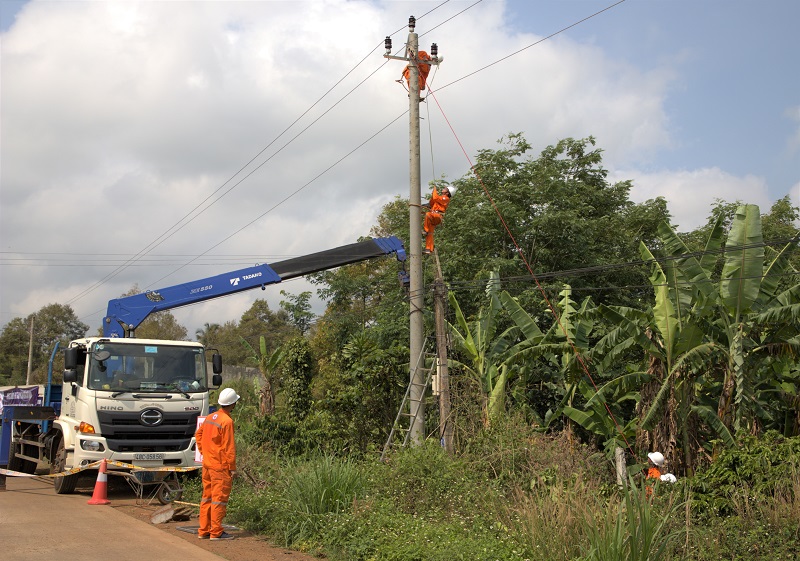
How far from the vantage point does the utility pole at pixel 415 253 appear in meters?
13.6

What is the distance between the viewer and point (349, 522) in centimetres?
877

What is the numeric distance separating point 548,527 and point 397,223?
22.2m

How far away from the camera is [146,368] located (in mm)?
13156

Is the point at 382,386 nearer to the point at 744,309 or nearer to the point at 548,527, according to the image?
the point at 744,309

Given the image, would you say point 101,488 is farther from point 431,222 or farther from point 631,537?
point 631,537

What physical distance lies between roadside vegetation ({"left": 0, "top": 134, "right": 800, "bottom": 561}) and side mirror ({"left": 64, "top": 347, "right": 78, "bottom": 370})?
2860 mm

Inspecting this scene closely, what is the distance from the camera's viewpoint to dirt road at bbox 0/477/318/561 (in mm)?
8211

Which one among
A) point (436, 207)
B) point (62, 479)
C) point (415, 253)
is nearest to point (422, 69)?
point (436, 207)

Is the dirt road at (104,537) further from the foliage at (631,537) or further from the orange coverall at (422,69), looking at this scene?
the orange coverall at (422,69)

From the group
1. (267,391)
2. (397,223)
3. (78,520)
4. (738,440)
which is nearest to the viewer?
(78,520)

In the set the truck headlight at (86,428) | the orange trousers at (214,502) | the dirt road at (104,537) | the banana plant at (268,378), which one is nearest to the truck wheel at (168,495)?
the dirt road at (104,537)

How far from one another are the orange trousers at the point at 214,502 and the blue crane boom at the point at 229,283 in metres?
6.57

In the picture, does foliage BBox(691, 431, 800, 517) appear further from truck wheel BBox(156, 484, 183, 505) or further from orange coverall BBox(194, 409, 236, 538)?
truck wheel BBox(156, 484, 183, 505)

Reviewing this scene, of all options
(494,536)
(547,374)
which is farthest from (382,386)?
(494,536)
